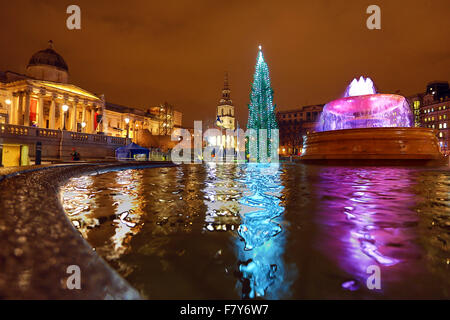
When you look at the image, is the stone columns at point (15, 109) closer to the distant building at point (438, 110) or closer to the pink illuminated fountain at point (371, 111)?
the pink illuminated fountain at point (371, 111)

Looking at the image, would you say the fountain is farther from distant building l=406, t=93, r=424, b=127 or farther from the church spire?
the church spire

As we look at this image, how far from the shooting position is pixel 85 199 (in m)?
4.25

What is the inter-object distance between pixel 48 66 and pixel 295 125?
6465 cm

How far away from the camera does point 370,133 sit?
47.0 feet

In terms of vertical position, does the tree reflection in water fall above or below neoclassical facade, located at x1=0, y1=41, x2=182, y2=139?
below

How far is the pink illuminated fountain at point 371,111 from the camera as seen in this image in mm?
15492

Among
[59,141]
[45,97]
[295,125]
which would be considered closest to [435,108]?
[295,125]

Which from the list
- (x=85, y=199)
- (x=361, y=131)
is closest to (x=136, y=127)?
(x=361, y=131)

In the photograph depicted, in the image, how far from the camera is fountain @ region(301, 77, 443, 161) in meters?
14.0

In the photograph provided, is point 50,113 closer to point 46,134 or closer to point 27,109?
point 27,109

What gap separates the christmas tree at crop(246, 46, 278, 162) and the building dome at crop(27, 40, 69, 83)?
3688cm

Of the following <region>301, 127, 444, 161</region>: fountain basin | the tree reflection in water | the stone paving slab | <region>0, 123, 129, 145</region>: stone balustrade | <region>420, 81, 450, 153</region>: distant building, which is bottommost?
the tree reflection in water

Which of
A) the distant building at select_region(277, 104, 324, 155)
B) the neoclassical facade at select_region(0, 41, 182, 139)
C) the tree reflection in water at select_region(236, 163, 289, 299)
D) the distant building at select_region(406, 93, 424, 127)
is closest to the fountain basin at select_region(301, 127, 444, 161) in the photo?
the tree reflection in water at select_region(236, 163, 289, 299)

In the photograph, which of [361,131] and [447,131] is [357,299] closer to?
[361,131]
